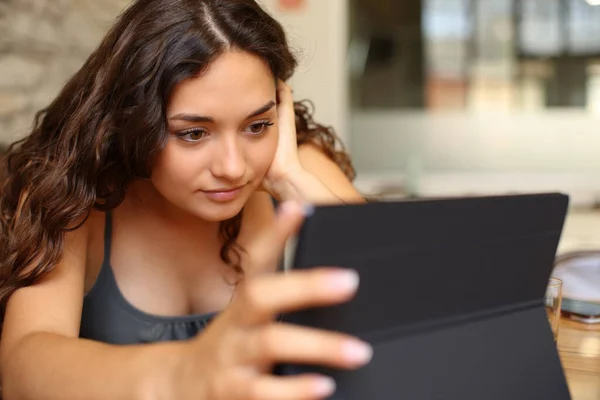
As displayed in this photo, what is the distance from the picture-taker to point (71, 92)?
4.07ft

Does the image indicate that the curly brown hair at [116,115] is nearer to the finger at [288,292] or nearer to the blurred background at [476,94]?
the finger at [288,292]

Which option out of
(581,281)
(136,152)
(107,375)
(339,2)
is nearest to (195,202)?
(136,152)

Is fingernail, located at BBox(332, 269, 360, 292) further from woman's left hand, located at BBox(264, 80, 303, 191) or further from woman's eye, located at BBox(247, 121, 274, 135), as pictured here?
woman's left hand, located at BBox(264, 80, 303, 191)

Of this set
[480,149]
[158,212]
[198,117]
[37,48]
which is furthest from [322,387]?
[480,149]

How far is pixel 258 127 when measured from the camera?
3.59 ft

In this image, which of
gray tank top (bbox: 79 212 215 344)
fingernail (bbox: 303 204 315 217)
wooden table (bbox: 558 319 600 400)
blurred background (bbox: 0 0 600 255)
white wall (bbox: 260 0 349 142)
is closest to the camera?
fingernail (bbox: 303 204 315 217)

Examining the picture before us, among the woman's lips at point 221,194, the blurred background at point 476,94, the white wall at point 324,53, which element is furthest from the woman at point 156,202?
the blurred background at point 476,94

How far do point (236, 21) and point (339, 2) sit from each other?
129 inches

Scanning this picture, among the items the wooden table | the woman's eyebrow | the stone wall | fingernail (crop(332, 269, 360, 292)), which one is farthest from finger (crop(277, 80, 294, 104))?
the stone wall

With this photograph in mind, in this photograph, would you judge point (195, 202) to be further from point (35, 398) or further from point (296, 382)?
point (296, 382)

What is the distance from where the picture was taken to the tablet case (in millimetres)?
522

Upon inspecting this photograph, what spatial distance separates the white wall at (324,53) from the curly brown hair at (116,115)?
9.96 feet

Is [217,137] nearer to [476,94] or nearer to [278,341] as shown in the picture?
[278,341]

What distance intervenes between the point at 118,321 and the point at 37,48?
195 cm
